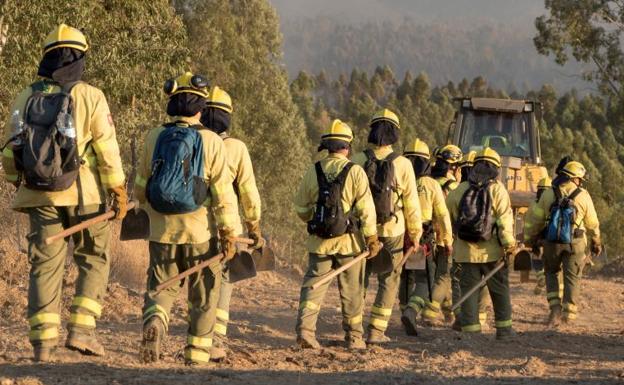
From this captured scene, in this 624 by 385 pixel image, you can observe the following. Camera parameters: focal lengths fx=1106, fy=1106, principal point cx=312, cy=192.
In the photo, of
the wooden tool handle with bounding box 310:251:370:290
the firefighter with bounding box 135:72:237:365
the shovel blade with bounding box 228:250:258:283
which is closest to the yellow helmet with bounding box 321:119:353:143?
the wooden tool handle with bounding box 310:251:370:290

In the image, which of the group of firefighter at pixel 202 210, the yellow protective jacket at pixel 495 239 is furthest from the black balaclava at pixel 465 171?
the yellow protective jacket at pixel 495 239

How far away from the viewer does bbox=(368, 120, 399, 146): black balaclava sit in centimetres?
1091

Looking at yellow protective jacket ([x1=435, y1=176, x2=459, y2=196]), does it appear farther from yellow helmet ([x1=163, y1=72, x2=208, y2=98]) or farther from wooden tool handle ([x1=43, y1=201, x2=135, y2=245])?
wooden tool handle ([x1=43, y1=201, x2=135, y2=245])

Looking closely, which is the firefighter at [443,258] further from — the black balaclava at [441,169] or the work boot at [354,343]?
the work boot at [354,343]

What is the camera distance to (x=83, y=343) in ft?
26.0

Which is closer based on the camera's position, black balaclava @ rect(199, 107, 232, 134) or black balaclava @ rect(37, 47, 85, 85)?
black balaclava @ rect(37, 47, 85, 85)

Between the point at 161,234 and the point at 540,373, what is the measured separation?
3.26 meters

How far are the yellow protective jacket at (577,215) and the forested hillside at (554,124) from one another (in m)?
43.7

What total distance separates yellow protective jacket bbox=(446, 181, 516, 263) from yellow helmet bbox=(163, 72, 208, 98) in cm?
458

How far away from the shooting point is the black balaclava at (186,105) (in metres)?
8.26

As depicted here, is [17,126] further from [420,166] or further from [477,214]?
[420,166]

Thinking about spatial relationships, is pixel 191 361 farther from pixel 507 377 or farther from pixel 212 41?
pixel 212 41

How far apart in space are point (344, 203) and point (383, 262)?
1.11m

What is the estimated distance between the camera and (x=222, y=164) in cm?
812
